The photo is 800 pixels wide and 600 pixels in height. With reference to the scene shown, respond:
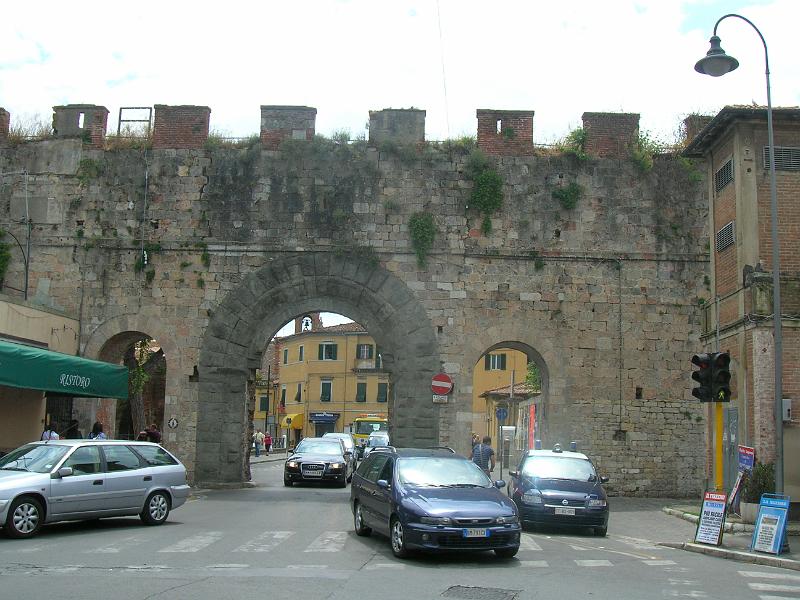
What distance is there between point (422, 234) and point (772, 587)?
14.2 m

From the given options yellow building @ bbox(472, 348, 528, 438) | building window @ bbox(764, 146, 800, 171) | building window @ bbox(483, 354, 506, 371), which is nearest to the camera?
building window @ bbox(764, 146, 800, 171)

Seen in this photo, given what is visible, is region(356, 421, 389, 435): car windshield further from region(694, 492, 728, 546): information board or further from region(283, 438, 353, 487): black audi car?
region(694, 492, 728, 546): information board

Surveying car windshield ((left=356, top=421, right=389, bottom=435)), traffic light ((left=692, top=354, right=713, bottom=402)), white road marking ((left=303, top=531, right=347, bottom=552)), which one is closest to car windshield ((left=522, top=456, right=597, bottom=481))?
traffic light ((left=692, top=354, right=713, bottom=402))

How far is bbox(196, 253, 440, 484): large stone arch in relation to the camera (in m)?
22.8

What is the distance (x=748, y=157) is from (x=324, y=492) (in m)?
13.2

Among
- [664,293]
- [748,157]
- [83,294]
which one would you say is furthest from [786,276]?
[83,294]

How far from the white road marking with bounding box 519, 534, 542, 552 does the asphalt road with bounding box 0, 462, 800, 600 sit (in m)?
0.04

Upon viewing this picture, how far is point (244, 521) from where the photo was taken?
15.8m

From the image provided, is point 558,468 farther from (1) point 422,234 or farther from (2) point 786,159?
(1) point 422,234

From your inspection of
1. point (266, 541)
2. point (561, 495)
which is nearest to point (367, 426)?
point (561, 495)

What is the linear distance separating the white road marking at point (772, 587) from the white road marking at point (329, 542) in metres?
5.38

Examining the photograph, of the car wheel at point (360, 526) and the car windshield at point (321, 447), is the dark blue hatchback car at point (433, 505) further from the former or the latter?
the car windshield at point (321, 447)

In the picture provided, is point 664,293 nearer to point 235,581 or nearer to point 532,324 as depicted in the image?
point 532,324

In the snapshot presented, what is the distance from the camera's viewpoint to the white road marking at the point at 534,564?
1145cm
